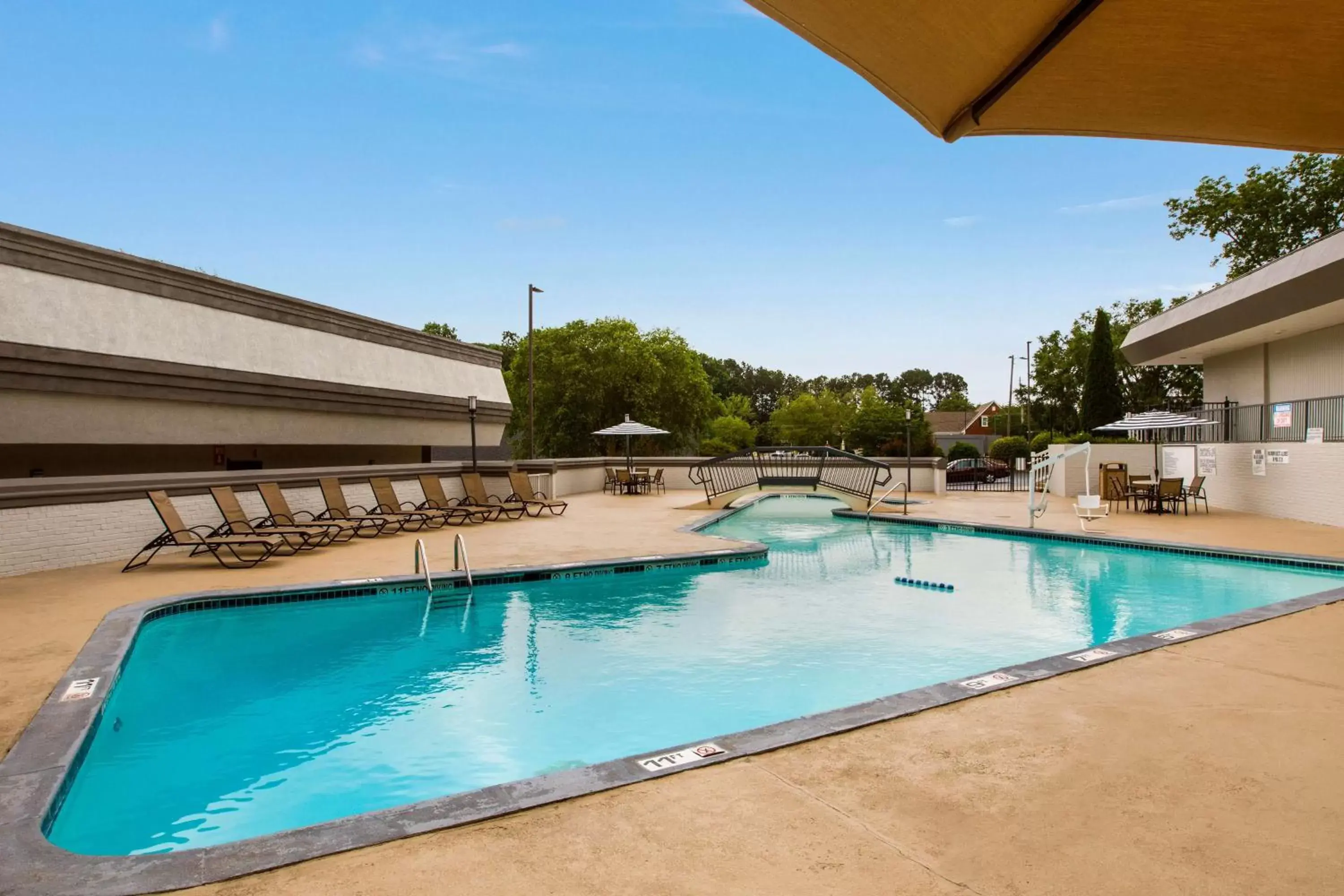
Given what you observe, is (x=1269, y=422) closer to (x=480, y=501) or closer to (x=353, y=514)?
(x=480, y=501)

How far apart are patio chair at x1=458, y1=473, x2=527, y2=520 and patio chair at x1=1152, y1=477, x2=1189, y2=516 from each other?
39.5 feet

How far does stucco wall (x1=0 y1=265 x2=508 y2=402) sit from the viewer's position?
424 inches

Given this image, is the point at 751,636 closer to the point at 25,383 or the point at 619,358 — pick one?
the point at 25,383

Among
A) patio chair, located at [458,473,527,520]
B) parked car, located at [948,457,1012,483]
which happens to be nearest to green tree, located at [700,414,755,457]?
parked car, located at [948,457,1012,483]

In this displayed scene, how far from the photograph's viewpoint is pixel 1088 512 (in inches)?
559

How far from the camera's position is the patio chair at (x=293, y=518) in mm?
11312

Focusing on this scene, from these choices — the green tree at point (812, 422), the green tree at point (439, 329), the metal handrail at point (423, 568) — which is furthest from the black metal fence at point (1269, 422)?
the green tree at point (439, 329)

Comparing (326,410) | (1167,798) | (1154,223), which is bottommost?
(1167,798)

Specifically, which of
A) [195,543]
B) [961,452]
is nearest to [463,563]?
[195,543]

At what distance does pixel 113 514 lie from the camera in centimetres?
995

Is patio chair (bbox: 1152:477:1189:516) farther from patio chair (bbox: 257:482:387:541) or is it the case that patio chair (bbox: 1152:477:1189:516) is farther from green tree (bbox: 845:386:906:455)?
green tree (bbox: 845:386:906:455)

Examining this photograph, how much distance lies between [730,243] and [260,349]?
80.3 feet

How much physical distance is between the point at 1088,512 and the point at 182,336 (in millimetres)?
15672

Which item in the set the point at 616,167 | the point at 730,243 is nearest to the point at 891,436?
the point at 730,243
